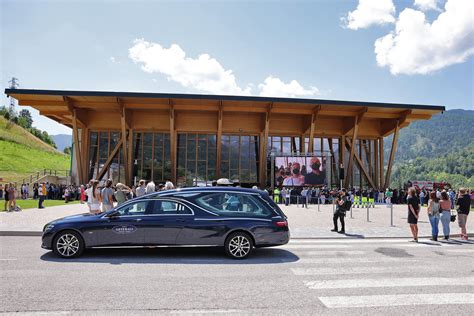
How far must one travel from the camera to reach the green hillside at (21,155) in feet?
187

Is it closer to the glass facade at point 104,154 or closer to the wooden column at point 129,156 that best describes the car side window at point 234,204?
the wooden column at point 129,156

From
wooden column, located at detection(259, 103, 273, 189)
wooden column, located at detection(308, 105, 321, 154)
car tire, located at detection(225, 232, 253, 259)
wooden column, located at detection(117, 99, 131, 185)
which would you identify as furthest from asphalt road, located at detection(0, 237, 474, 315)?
wooden column, located at detection(259, 103, 273, 189)

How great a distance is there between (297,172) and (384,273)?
83.7ft

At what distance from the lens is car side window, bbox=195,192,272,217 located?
7832 mm

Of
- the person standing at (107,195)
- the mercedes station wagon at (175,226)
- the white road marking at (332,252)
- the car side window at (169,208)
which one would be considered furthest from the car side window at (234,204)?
the person standing at (107,195)

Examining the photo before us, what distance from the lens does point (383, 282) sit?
586cm

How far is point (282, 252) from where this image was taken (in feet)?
28.0

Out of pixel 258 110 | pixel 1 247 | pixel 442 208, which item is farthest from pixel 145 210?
pixel 258 110

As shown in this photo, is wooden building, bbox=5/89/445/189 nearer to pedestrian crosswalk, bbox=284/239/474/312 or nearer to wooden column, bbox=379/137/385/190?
wooden column, bbox=379/137/385/190

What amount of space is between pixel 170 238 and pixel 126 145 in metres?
30.1

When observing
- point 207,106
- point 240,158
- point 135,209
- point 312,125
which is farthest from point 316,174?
point 135,209

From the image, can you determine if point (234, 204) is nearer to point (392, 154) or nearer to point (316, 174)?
point (316, 174)

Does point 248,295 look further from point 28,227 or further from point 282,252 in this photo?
point 28,227

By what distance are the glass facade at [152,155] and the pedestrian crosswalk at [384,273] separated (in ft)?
93.5
